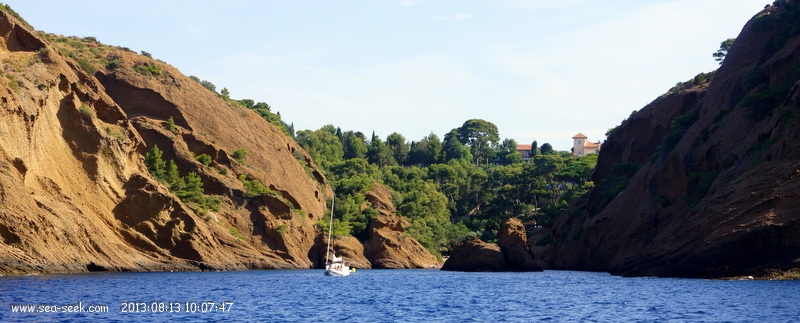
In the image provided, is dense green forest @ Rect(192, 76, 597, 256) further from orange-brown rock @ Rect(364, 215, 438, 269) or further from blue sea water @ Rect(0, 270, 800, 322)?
blue sea water @ Rect(0, 270, 800, 322)

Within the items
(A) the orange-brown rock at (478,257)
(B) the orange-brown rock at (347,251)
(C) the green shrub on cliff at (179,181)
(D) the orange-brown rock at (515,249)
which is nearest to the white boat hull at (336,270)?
(C) the green shrub on cliff at (179,181)

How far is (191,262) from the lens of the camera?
81.9 m

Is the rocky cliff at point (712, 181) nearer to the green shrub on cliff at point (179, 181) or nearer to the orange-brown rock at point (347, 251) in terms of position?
the orange-brown rock at point (347, 251)

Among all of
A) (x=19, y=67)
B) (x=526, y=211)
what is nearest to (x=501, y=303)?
(x=19, y=67)

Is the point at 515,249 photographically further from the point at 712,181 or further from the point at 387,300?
the point at 387,300

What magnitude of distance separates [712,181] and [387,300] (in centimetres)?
3213

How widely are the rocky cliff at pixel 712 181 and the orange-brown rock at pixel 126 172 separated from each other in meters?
32.0

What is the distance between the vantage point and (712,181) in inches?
2906

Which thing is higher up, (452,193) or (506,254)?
(452,193)

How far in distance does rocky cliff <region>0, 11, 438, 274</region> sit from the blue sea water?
17.5 ft

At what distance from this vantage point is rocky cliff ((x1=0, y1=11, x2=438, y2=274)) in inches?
2591

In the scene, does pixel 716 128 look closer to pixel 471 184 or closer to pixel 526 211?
pixel 526 211

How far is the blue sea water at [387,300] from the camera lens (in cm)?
4016

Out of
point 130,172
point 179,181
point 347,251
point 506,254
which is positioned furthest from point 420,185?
point 130,172
